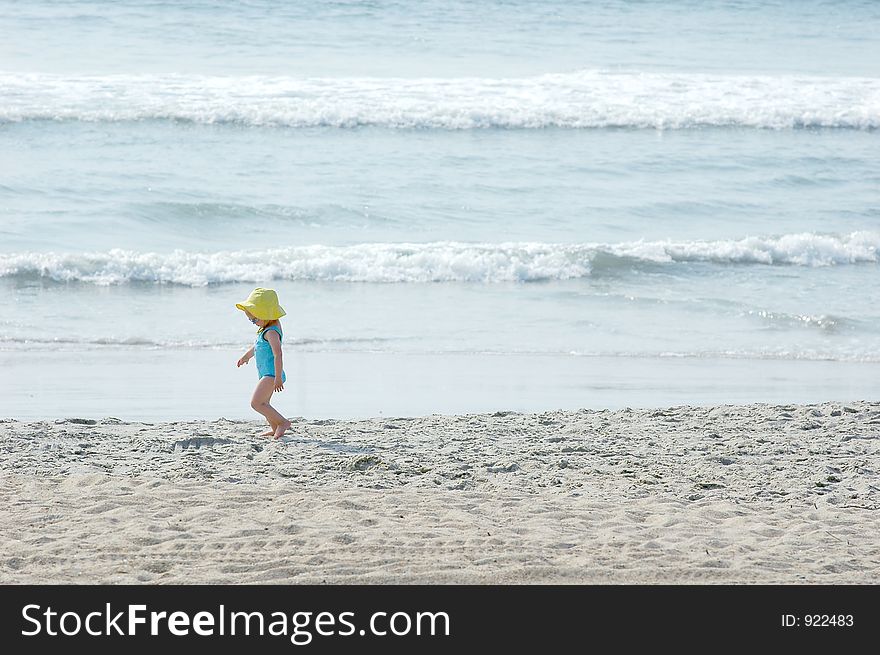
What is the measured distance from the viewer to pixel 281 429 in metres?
6.69

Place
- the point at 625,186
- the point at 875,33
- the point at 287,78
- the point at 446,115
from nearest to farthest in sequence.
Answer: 1. the point at 625,186
2. the point at 446,115
3. the point at 287,78
4. the point at 875,33

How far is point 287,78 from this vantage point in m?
25.5

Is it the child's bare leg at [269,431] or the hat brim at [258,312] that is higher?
the hat brim at [258,312]

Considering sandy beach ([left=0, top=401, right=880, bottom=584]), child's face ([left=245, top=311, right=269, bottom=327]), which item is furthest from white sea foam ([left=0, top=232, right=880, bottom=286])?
child's face ([left=245, top=311, right=269, bottom=327])

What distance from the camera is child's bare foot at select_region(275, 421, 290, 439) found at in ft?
21.8

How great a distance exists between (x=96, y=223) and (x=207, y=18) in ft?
59.1

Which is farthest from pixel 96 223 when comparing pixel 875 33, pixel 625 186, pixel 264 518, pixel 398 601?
pixel 875 33

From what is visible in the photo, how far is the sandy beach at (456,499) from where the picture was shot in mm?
4445

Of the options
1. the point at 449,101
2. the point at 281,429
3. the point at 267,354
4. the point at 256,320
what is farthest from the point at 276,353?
the point at 449,101

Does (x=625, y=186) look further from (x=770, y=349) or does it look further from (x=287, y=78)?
(x=287, y=78)

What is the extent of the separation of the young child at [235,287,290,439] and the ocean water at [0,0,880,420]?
2.69 feet

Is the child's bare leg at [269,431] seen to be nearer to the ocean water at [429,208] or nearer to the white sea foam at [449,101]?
the ocean water at [429,208]

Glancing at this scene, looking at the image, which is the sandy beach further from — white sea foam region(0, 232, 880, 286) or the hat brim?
white sea foam region(0, 232, 880, 286)

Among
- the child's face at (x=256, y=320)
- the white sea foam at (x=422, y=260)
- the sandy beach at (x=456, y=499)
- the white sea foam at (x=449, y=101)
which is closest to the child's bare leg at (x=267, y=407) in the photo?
the sandy beach at (x=456, y=499)
